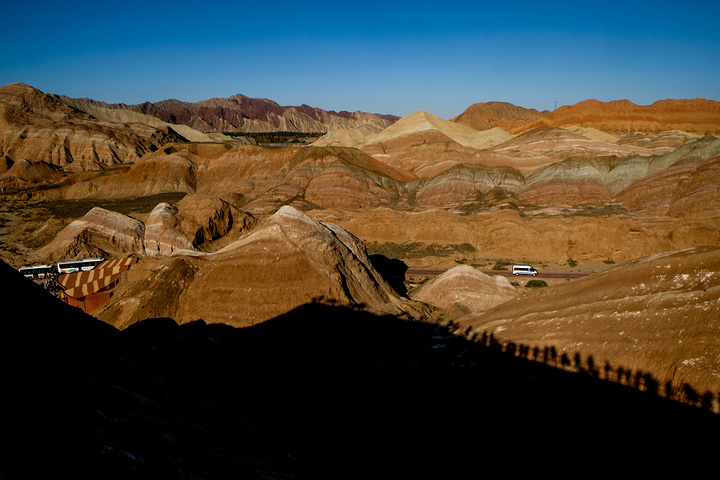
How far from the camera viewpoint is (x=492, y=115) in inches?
7141

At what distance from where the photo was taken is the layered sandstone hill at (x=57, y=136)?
96875 mm

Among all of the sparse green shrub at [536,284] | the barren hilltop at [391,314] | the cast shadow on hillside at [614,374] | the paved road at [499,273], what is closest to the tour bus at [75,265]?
the barren hilltop at [391,314]

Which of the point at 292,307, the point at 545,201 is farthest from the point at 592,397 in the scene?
the point at 545,201

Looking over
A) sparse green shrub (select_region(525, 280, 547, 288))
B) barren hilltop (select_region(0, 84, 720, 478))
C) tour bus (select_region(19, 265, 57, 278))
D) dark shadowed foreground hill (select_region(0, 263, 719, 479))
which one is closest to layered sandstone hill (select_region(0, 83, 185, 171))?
barren hilltop (select_region(0, 84, 720, 478))

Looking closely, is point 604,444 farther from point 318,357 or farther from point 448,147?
point 448,147

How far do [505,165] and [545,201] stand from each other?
19.7 metres

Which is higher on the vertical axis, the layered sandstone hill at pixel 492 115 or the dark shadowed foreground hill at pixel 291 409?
the layered sandstone hill at pixel 492 115

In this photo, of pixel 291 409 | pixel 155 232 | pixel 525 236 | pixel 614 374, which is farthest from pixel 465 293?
pixel 155 232

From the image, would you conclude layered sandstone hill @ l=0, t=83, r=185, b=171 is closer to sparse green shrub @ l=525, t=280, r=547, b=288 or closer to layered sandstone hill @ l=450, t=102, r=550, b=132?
sparse green shrub @ l=525, t=280, r=547, b=288

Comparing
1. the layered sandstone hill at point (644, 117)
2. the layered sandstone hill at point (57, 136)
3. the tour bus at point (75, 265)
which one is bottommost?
the tour bus at point (75, 265)

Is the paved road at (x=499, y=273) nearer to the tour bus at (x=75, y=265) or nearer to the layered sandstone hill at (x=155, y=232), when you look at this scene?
the layered sandstone hill at (x=155, y=232)

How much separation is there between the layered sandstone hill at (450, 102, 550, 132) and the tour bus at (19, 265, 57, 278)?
526 feet

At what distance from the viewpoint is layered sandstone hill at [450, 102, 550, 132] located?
169 meters

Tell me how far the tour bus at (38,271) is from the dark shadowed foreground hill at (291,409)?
2554 cm
